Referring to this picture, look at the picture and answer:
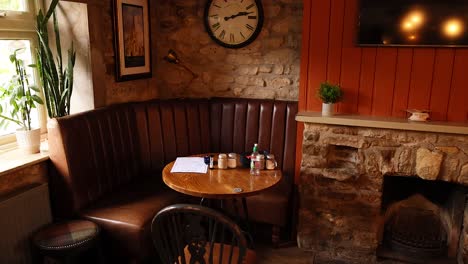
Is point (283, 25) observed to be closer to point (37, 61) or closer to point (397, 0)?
point (397, 0)

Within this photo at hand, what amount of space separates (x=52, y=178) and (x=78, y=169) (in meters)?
0.19

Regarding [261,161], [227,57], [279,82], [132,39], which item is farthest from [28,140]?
[279,82]

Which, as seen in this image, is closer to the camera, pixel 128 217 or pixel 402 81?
pixel 128 217

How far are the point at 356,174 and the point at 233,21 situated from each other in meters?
1.81

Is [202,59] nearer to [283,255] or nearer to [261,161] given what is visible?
[261,161]

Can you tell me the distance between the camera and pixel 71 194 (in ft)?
8.73

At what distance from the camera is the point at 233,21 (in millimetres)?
3611

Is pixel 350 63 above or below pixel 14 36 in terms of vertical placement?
below

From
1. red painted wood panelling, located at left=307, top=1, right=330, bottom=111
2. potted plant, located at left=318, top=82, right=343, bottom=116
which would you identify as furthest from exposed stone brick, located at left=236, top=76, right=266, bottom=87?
potted plant, located at left=318, top=82, right=343, bottom=116

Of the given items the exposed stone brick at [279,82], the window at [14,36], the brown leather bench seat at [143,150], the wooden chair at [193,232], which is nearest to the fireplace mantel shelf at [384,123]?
the brown leather bench seat at [143,150]

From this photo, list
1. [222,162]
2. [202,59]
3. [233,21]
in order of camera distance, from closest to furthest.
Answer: [222,162]
[233,21]
[202,59]

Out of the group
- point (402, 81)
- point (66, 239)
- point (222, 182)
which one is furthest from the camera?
point (402, 81)

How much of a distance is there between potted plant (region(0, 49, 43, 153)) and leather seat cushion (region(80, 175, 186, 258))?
2.11 ft

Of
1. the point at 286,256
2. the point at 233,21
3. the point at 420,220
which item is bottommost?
the point at 286,256
